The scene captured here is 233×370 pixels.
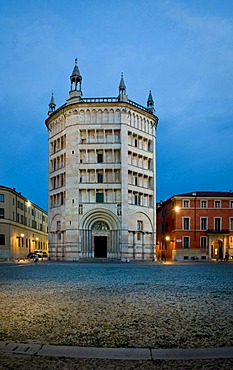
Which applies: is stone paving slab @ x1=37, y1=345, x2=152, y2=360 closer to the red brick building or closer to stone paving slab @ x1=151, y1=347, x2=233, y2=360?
stone paving slab @ x1=151, y1=347, x2=233, y2=360

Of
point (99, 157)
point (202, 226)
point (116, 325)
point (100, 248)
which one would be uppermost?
point (99, 157)

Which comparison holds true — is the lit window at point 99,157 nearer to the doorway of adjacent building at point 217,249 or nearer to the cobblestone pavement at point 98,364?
the doorway of adjacent building at point 217,249

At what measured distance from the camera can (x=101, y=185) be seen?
64625mm

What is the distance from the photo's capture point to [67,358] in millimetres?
6109

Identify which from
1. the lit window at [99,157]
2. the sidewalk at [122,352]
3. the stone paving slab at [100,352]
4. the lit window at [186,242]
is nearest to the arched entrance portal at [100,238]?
the lit window at [99,157]

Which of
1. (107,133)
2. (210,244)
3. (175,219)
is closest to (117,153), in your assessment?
(107,133)

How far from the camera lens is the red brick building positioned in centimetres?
7350

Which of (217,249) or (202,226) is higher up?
(202,226)

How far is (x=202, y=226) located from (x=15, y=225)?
1402 inches

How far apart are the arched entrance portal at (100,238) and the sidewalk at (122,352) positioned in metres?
58.4

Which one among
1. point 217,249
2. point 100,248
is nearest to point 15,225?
point 100,248

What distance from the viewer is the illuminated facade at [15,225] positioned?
237 feet

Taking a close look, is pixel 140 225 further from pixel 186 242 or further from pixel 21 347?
pixel 21 347

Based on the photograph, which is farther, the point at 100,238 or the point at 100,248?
the point at 100,248
